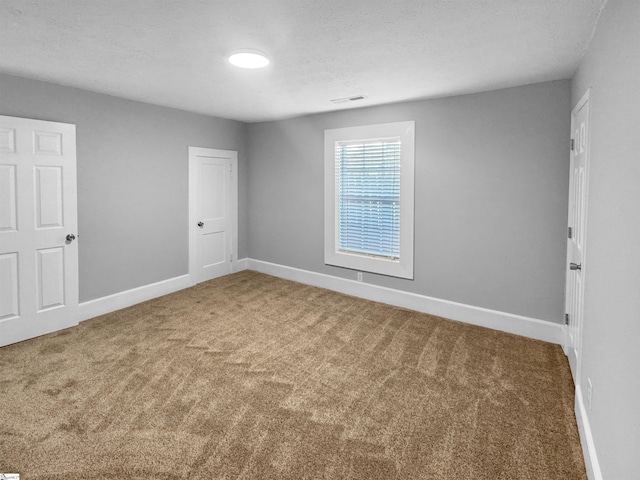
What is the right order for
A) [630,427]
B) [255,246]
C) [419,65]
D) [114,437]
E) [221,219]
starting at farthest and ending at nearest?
[255,246] < [221,219] < [419,65] < [114,437] < [630,427]

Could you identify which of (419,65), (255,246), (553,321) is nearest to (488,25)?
(419,65)

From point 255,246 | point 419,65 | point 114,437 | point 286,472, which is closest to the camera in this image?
point 286,472

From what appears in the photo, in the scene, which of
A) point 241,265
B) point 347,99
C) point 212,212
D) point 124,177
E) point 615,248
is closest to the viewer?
point 615,248

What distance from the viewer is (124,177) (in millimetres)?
4316

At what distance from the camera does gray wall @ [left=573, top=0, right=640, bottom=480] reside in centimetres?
133

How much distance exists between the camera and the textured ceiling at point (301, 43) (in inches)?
80.7

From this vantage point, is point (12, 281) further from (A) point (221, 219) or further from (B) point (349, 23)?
(B) point (349, 23)

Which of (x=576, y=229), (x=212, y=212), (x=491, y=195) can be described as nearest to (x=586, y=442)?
(x=576, y=229)

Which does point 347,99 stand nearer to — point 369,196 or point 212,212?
point 369,196

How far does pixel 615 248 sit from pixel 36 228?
442 centimetres

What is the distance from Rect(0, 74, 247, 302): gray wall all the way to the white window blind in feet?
6.86

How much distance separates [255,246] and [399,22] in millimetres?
4436

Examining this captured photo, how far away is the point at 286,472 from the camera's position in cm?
186

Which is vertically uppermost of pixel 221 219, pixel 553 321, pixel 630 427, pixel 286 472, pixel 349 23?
pixel 349 23
